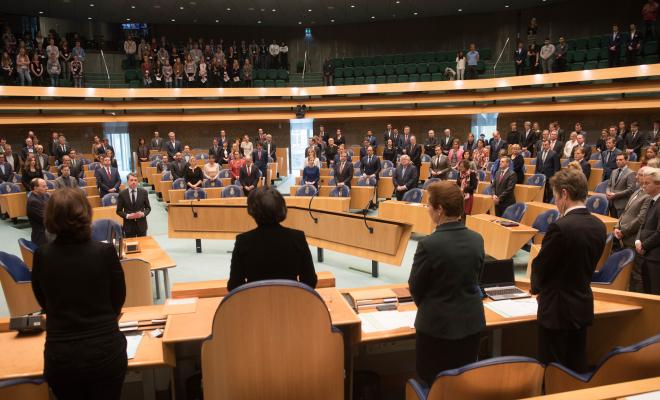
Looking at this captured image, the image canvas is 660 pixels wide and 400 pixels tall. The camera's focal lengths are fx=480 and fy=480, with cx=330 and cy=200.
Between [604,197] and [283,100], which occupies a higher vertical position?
[283,100]

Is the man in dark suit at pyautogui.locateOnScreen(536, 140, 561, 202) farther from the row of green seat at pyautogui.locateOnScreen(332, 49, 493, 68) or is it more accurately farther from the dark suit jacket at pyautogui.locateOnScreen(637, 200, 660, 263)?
the row of green seat at pyautogui.locateOnScreen(332, 49, 493, 68)

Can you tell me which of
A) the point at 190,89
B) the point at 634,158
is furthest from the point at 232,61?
the point at 634,158

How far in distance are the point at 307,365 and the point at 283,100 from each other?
15.6 meters

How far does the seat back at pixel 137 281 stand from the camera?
3.98m

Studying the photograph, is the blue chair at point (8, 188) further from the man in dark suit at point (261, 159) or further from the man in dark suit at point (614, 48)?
the man in dark suit at point (614, 48)

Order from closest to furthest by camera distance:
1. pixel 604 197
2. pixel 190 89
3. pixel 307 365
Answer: pixel 307 365 < pixel 604 197 < pixel 190 89

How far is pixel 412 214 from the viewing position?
7.23 metres

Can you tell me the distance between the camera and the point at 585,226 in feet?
7.44

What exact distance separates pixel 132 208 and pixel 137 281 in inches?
94.7

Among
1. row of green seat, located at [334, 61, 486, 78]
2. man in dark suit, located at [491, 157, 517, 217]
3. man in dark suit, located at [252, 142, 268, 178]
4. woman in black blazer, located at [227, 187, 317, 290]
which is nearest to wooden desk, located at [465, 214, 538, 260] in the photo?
man in dark suit, located at [491, 157, 517, 217]

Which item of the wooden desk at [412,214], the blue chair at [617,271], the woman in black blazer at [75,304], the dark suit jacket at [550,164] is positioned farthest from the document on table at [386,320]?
the dark suit jacket at [550,164]

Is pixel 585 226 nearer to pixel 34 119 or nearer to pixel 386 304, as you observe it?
pixel 386 304

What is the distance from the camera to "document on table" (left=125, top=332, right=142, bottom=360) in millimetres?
2197

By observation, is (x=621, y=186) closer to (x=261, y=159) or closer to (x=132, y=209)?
(x=132, y=209)
